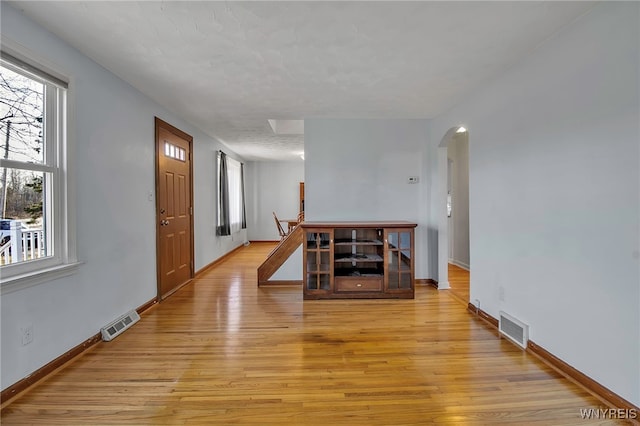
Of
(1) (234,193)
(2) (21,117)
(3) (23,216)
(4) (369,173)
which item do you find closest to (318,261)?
(4) (369,173)

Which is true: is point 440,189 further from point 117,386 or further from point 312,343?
point 117,386

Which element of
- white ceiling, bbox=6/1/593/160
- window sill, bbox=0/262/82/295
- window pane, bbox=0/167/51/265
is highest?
white ceiling, bbox=6/1/593/160

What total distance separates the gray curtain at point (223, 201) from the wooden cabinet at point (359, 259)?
2.79 metres

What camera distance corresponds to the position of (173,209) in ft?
13.1

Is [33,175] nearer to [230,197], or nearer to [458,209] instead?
[230,197]

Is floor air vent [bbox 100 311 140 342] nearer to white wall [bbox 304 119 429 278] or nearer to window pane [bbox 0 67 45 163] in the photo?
window pane [bbox 0 67 45 163]

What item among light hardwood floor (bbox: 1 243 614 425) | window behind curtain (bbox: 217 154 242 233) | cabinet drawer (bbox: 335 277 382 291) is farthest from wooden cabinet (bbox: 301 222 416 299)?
window behind curtain (bbox: 217 154 242 233)

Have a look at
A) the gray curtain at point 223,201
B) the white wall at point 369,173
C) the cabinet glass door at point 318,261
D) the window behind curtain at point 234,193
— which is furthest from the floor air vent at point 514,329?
the window behind curtain at point 234,193

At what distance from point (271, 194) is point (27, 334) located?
682 centimetres

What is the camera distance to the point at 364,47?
88.1 inches

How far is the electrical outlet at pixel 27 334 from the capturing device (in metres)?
1.90

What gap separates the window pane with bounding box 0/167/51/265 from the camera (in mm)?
1878

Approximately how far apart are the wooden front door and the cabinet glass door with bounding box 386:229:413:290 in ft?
9.42

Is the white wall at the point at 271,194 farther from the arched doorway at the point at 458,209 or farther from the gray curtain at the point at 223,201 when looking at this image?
the arched doorway at the point at 458,209
